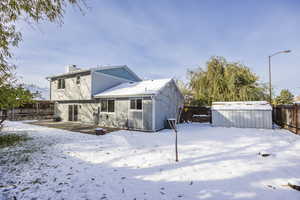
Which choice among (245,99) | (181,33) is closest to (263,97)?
(245,99)

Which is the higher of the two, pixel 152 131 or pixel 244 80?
pixel 244 80

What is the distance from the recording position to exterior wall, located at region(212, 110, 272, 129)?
9.01 meters

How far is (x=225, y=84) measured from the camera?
1502cm

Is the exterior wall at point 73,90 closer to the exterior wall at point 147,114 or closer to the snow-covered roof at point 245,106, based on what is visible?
the exterior wall at point 147,114

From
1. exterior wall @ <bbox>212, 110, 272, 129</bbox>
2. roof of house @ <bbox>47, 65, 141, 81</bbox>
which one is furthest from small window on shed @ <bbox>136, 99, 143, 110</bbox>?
exterior wall @ <bbox>212, 110, 272, 129</bbox>

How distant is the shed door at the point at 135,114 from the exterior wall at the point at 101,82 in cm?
404

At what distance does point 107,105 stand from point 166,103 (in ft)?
15.7

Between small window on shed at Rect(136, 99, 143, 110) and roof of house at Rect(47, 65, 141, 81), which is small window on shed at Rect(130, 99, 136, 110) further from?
roof of house at Rect(47, 65, 141, 81)

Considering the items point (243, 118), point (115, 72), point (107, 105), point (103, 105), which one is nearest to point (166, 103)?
point (107, 105)

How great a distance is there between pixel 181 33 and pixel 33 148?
12177 mm

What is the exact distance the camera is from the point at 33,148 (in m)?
5.23

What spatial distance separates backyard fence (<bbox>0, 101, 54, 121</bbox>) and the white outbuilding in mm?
19162

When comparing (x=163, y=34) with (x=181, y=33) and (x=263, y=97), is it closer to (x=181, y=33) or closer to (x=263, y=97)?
(x=181, y=33)

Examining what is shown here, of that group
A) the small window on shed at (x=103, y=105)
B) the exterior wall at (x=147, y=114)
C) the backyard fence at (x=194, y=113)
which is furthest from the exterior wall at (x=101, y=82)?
the backyard fence at (x=194, y=113)
